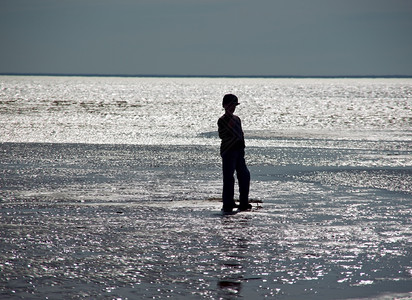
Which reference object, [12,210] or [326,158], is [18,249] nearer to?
[12,210]

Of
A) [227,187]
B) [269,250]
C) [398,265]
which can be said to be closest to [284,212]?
[227,187]

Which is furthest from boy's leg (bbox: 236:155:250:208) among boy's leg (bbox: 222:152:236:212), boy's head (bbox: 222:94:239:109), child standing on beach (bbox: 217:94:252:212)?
boy's head (bbox: 222:94:239:109)

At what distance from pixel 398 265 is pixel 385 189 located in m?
5.95

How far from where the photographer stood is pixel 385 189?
1268 cm

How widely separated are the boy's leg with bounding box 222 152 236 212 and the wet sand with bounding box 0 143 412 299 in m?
0.27

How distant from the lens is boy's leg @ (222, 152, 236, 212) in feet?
33.7

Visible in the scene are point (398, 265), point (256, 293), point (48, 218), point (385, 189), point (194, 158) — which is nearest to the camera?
point (256, 293)

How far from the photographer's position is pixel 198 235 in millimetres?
8312

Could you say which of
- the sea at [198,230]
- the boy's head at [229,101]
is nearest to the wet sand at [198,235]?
the sea at [198,230]

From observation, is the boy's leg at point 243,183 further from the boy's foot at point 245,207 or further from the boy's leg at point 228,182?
the boy's leg at point 228,182

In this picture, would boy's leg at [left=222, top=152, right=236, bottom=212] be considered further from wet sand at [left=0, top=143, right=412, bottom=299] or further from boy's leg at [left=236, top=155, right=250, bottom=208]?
wet sand at [left=0, top=143, right=412, bottom=299]

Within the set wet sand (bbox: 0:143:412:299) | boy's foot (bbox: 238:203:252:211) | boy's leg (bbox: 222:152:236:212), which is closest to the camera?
wet sand (bbox: 0:143:412:299)

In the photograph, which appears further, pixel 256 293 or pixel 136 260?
pixel 136 260

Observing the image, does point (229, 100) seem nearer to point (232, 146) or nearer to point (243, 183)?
point (232, 146)
